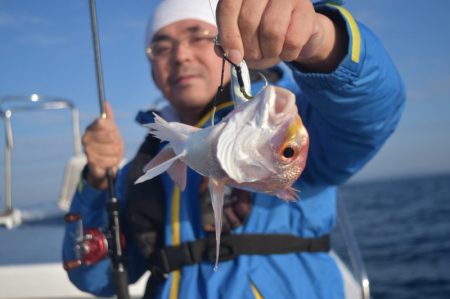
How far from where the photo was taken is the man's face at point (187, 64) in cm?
252

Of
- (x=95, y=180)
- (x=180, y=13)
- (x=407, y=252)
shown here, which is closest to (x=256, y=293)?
(x=95, y=180)

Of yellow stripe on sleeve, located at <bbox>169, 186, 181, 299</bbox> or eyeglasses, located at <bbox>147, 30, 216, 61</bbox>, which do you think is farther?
eyeglasses, located at <bbox>147, 30, 216, 61</bbox>

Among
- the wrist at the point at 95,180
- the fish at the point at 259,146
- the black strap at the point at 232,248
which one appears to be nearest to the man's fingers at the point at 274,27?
the fish at the point at 259,146

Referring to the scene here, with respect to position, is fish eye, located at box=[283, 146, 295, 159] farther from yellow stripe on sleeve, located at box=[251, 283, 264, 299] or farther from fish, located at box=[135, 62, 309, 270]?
yellow stripe on sleeve, located at box=[251, 283, 264, 299]

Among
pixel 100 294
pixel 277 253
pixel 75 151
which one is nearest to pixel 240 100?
pixel 277 253

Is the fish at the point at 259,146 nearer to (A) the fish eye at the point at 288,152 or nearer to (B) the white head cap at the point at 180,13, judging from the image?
(A) the fish eye at the point at 288,152

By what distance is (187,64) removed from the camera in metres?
2.52

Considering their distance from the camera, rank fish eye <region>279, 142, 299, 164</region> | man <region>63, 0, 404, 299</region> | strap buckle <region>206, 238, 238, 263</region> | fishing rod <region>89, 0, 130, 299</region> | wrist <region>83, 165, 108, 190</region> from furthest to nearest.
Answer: wrist <region>83, 165, 108, 190</region> → fishing rod <region>89, 0, 130, 299</region> → strap buckle <region>206, 238, 238, 263</region> → man <region>63, 0, 404, 299</region> → fish eye <region>279, 142, 299, 164</region>

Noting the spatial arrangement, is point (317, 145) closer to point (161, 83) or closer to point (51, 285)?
point (161, 83)

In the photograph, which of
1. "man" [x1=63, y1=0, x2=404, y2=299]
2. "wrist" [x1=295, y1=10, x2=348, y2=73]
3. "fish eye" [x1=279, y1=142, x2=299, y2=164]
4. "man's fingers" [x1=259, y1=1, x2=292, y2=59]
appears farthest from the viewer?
"wrist" [x1=295, y1=10, x2=348, y2=73]

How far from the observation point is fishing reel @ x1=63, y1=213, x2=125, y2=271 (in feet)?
8.28

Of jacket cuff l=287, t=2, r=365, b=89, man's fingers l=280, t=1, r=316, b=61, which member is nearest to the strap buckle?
jacket cuff l=287, t=2, r=365, b=89

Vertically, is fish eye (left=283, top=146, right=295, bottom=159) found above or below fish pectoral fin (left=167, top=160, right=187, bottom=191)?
above

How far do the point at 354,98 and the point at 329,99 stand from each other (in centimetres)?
10
